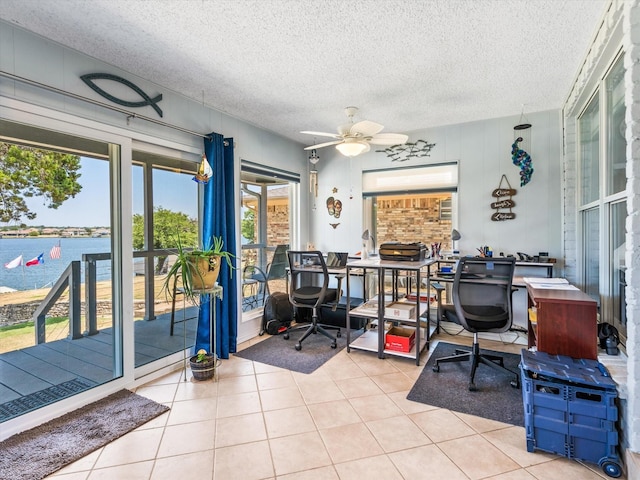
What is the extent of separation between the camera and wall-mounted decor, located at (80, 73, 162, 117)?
2447 millimetres

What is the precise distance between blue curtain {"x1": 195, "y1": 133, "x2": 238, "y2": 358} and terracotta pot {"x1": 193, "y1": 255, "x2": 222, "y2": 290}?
49cm

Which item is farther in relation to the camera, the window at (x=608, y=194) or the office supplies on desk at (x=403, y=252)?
the office supplies on desk at (x=403, y=252)

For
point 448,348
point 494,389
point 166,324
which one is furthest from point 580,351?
point 166,324

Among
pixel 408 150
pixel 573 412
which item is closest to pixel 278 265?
pixel 408 150

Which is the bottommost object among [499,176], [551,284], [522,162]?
[551,284]

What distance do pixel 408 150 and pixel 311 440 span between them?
3.59 metres

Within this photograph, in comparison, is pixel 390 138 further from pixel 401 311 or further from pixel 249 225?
pixel 249 225

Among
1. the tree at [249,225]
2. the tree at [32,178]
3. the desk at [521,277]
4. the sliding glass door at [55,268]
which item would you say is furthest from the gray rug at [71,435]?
the desk at [521,277]

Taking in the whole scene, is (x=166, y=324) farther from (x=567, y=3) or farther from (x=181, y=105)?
(x=567, y=3)

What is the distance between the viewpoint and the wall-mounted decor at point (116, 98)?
96.3 inches

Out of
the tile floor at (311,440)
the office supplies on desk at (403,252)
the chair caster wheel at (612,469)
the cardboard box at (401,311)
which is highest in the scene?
the office supplies on desk at (403,252)

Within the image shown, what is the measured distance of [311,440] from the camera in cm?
204

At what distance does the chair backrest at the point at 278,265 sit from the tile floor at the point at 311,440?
1.85 metres

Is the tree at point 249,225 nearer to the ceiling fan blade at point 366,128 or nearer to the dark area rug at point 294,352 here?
the dark area rug at point 294,352
